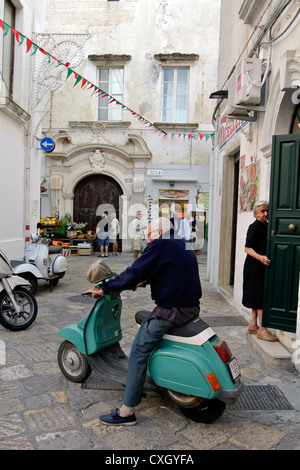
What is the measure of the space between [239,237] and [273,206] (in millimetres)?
2416

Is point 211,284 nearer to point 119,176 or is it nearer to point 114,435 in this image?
point 114,435

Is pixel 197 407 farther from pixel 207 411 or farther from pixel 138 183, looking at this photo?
pixel 138 183

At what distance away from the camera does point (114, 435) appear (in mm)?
2957

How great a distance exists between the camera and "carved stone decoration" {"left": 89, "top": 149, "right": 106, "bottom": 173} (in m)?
17.1

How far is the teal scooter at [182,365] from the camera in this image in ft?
9.54

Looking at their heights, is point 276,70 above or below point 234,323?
above

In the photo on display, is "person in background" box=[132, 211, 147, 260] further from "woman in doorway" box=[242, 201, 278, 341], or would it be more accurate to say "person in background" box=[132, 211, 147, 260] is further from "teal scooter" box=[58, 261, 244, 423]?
"teal scooter" box=[58, 261, 244, 423]

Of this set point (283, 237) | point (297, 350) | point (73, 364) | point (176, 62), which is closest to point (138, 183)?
point (176, 62)

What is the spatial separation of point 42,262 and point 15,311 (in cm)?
272

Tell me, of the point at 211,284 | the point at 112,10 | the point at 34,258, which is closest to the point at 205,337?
the point at 34,258

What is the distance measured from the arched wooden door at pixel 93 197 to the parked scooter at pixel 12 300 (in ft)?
39.1

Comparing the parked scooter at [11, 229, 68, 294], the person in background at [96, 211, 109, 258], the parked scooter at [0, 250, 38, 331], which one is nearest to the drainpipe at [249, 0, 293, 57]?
the parked scooter at [0, 250, 38, 331]

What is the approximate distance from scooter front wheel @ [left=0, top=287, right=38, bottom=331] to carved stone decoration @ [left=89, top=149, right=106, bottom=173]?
12019mm

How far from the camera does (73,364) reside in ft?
12.5
